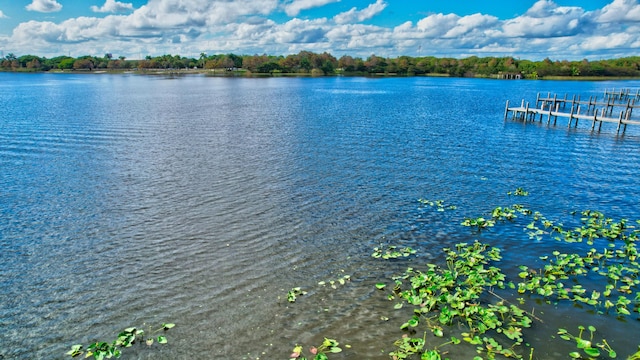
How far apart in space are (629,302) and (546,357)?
387 cm

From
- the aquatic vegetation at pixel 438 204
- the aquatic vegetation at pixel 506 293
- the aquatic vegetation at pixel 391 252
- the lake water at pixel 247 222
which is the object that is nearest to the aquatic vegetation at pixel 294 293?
the lake water at pixel 247 222

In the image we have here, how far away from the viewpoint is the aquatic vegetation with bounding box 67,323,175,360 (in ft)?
28.7

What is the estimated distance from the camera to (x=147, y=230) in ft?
50.4

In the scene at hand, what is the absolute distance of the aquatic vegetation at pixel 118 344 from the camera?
873cm

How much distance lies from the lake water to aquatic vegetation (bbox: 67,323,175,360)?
0.26 m

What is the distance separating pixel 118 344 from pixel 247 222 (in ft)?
24.9

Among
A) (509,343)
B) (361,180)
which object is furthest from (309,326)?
(361,180)

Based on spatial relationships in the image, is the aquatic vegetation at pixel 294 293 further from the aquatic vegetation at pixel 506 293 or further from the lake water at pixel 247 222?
the aquatic vegetation at pixel 506 293

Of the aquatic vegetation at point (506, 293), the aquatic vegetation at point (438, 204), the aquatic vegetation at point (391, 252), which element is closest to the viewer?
the aquatic vegetation at point (506, 293)

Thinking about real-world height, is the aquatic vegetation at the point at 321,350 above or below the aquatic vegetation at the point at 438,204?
above

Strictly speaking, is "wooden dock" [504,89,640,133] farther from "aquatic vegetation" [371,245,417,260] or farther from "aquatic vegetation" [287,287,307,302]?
"aquatic vegetation" [287,287,307,302]

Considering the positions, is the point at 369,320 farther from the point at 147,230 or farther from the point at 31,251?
the point at 31,251

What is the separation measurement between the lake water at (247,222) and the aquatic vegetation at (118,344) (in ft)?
0.84

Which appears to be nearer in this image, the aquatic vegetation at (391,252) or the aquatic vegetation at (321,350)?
the aquatic vegetation at (321,350)
